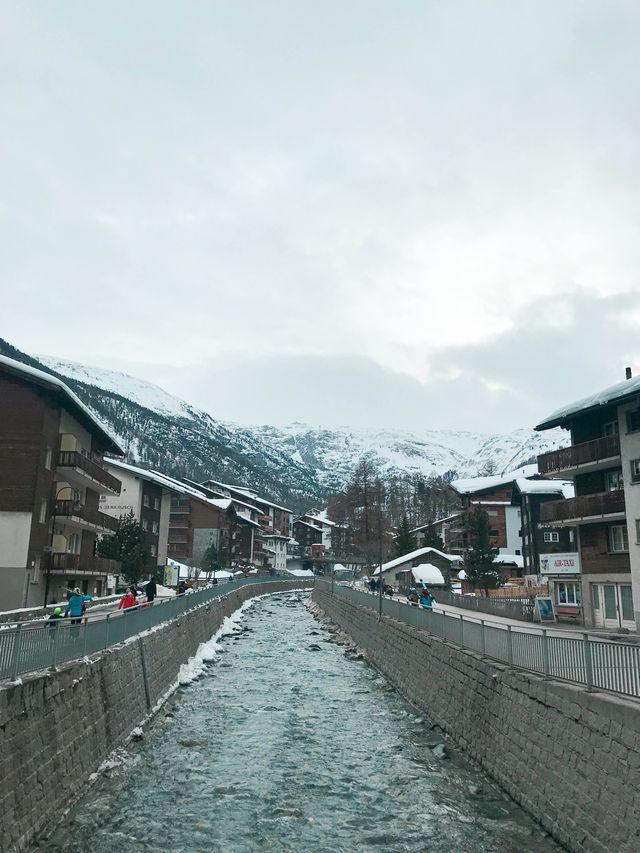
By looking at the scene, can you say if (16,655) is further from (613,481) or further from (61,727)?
(613,481)

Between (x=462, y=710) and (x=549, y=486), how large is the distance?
54216 millimetres

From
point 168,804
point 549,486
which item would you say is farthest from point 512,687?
point 549,486

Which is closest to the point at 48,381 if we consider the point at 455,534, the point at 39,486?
the point at 39,486

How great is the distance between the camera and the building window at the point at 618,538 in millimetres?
34188

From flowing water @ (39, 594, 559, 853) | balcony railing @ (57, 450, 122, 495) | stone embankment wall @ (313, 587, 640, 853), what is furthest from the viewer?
balcony railing @ (57, 450, 122, 495)

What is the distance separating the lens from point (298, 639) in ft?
143

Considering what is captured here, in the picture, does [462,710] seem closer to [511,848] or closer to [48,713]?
[511,848]

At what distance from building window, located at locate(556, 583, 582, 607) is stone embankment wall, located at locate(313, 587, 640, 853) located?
65.5 ft

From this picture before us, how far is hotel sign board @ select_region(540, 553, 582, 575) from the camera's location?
3650 cm

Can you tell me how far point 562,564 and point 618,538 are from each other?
368 centimetres

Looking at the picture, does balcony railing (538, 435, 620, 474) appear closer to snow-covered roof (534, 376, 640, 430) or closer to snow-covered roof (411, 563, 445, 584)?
snow-covered roof (534, 376, 640, 430)

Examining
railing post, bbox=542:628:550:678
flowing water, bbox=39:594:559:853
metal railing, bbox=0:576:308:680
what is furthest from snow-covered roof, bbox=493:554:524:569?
railing post, bbox=542:628:550:678

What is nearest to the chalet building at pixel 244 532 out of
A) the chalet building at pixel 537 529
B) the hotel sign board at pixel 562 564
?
the chalet building at pixel 537 529

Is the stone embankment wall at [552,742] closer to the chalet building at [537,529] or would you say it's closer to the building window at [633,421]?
the building window at [633,421]
